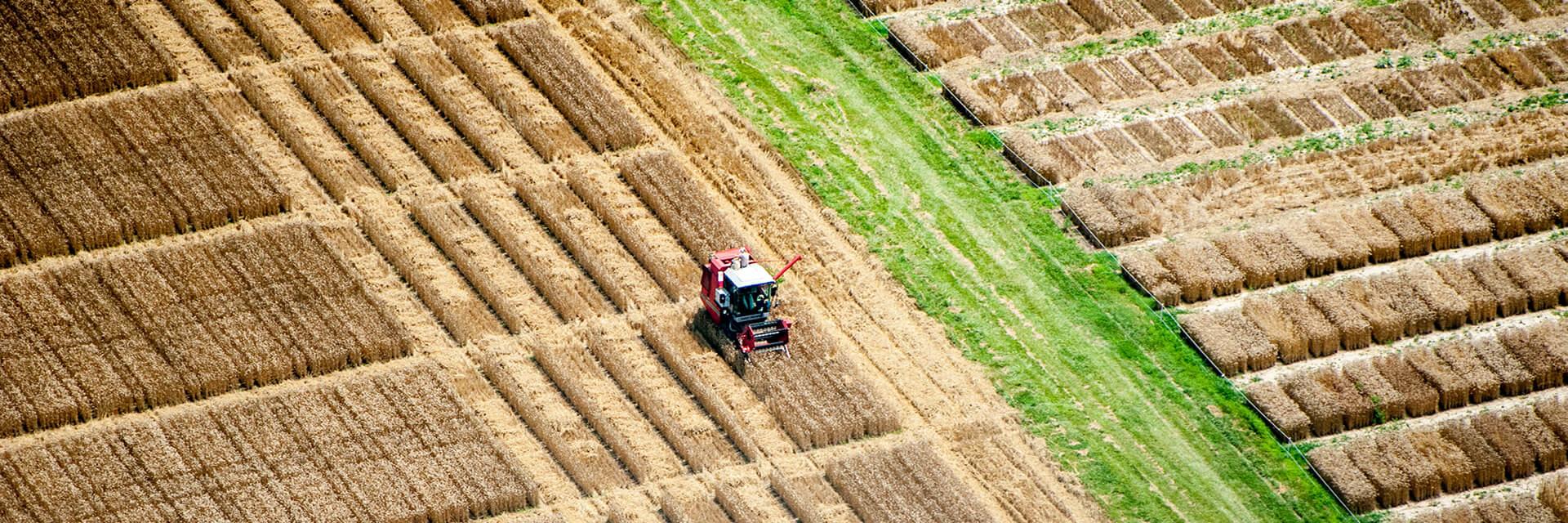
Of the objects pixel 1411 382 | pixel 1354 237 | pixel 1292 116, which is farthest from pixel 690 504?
pixel 1292 116

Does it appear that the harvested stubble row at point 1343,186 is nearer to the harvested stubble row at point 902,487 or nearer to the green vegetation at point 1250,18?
the green vegetation at point 1250,18

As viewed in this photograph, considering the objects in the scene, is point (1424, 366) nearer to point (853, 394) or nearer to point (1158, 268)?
point (1158, 268)

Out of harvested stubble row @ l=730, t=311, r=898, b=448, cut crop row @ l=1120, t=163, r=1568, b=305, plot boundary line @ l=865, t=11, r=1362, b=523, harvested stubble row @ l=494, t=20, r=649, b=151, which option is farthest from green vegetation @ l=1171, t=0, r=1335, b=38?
harvested stubble row @ l=730, t=311, r=898, b=448

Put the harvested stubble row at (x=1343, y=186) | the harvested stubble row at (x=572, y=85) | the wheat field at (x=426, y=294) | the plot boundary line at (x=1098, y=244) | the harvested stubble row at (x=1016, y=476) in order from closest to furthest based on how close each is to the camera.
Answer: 1. the wheat field at (x=426, y=294)
2. the harvested stubble row at (x=1016, y=476)
3. the plot boundary line at (x=1098, y=244)
4. the harvested stubble row at (x=1343, y=186)
5. the harvested stubble row at (x=572, y=85)

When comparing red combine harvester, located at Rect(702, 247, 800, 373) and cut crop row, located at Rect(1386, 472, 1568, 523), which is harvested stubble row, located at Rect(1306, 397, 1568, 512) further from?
red combine harvester, located at Rect(702, 247, 800, 373)

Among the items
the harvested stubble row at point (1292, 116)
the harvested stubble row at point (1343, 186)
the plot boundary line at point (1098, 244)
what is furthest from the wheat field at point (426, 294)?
the harvested stubble row at point (1292, 116)

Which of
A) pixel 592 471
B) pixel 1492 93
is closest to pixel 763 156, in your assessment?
pixel 592 471
